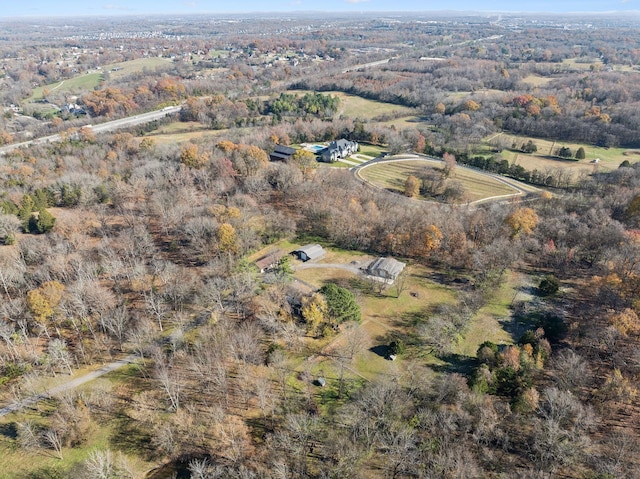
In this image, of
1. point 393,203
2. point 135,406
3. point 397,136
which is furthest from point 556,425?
point 397,136

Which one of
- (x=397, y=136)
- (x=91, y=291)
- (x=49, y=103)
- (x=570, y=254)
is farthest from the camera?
(x=49, y=103)

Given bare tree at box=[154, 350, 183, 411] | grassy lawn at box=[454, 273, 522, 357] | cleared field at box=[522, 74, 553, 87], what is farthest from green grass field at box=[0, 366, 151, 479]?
cleared field at box=[522, 74, 553, 87]

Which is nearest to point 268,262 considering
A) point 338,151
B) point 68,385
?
point 68,385

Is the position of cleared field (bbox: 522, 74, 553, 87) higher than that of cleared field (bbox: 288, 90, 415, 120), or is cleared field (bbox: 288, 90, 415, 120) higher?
cleared field (bbox: 522, 74, 553, 87)

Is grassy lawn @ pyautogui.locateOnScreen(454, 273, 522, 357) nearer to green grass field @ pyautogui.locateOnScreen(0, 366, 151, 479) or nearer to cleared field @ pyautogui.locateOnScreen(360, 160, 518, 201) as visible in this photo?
cleared field @ pyautogui.locateOnScreen(360, 160, 518, 201)

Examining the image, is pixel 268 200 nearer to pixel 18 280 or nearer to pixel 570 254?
pixel 18 280

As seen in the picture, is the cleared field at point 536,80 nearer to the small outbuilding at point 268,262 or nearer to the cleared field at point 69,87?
the small outbuilding at point 268,262
